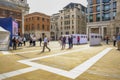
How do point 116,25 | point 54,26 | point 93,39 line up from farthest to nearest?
point 54,26 < point 116,25 < point 93,39

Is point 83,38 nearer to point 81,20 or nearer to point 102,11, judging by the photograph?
point 102,11

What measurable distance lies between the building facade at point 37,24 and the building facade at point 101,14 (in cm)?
1788

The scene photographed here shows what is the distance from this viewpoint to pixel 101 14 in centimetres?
4878

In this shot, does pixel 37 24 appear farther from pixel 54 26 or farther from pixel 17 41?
pixel 17 41

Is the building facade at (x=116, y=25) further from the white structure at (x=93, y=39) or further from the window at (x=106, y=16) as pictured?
the window at (x=106, y=16)

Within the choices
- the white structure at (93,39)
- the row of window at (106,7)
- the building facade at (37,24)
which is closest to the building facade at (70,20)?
the building facade at (37,24)

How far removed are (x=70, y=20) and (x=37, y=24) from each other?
64.0ft

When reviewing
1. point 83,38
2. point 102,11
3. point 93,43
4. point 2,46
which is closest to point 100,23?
point 102,11

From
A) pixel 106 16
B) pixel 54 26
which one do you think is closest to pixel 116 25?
pixel 106 16

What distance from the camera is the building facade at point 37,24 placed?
5581cm

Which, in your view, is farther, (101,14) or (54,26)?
(54,26)

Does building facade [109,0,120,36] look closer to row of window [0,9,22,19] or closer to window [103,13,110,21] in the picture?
window [103,13,110,21]

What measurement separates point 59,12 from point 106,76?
7007 cm

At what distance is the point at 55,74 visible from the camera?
6574 mm
